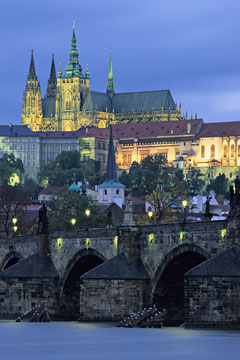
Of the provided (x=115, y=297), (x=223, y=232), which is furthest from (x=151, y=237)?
(x=223, y=232)

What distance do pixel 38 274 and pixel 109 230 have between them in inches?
364

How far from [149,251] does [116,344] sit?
42.3 feet

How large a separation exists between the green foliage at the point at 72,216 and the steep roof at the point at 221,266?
57.3m

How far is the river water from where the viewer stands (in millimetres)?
59125

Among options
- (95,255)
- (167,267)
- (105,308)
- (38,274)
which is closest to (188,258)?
(167,267)

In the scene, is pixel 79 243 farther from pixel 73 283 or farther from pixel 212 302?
pixel 212 302

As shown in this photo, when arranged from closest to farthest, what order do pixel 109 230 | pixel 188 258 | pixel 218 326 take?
1. pixel 218 326
2. pixel 188 258
3. pixel 109 230

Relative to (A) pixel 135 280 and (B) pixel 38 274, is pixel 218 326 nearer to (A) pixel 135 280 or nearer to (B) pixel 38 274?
(A) pixel 135 280

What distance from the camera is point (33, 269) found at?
89.4m

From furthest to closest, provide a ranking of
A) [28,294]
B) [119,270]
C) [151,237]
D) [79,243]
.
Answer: [28,294] → [79,243] → [119,270] → [151,237]

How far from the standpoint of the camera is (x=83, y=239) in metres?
86.1

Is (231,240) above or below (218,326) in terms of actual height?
above

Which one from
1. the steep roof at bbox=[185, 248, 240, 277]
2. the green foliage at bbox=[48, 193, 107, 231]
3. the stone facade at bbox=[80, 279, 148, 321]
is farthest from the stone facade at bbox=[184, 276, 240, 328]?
the green foliage at bbox=[48, 193, 107, 231]

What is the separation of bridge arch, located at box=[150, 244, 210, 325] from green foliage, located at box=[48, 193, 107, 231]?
47499 millimetres
